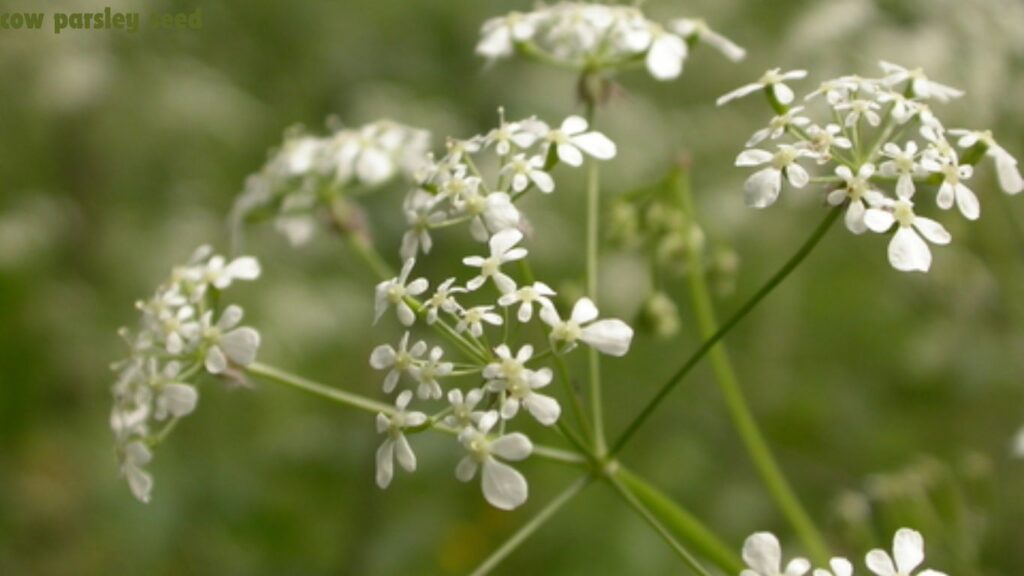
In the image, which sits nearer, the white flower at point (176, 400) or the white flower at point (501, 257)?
the white flower at point (501, 257)

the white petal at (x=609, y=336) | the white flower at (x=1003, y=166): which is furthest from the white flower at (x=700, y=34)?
the white petal at (x=609, y=336)

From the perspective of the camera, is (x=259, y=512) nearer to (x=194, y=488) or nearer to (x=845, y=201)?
(x=194, y=488)

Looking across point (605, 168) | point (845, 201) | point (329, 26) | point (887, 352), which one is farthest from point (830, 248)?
point (845, 201)

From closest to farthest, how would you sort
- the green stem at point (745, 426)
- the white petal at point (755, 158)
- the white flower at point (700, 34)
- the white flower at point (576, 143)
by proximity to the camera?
the white petal at point (755, 158), the white flower at point (576, 143), the green stem at point (745, 426), the white flower at point (700, 34)

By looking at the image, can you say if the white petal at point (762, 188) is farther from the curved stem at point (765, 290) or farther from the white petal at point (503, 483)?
the white petal at point (503, 483)

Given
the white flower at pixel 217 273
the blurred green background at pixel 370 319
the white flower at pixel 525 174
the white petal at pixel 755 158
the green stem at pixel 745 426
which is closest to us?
the white petal at pixel 755 158

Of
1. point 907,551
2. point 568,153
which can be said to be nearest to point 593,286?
point 568,153

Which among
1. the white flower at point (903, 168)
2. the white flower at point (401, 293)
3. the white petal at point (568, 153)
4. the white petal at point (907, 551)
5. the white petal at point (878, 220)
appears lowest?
the white flower at point (401, 293)
